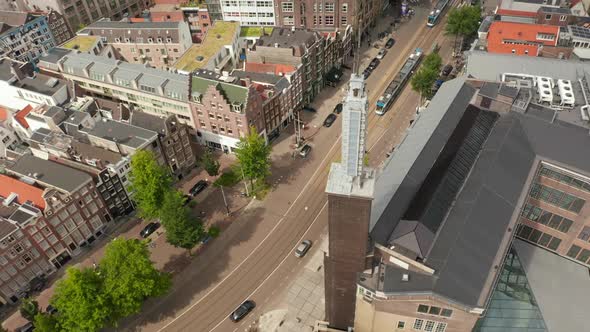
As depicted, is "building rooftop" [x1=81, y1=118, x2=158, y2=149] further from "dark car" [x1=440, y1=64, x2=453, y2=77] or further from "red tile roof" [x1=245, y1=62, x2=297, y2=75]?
"dark car" [x1=440, y1=64, x2=453, y2=77]

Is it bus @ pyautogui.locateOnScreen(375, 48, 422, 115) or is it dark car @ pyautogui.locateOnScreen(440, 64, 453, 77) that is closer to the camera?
bus @ pyautogui.locateOnScreen(375, 48, 422, 115)

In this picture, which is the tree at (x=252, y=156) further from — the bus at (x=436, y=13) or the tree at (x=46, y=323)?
the bus at (x=436, y=13)

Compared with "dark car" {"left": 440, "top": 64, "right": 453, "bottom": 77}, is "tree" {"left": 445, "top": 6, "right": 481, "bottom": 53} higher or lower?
higher

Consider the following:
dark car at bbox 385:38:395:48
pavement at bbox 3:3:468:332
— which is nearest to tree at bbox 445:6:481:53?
dark car at bbox 385:38:395:48

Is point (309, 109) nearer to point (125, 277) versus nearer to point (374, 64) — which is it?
point (374, 64)

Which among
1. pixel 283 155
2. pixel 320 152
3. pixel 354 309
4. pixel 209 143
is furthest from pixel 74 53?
pixel 354 309

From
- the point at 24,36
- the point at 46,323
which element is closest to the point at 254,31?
the point at 24,36

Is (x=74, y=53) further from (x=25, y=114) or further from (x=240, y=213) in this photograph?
(x=240, y=213)
